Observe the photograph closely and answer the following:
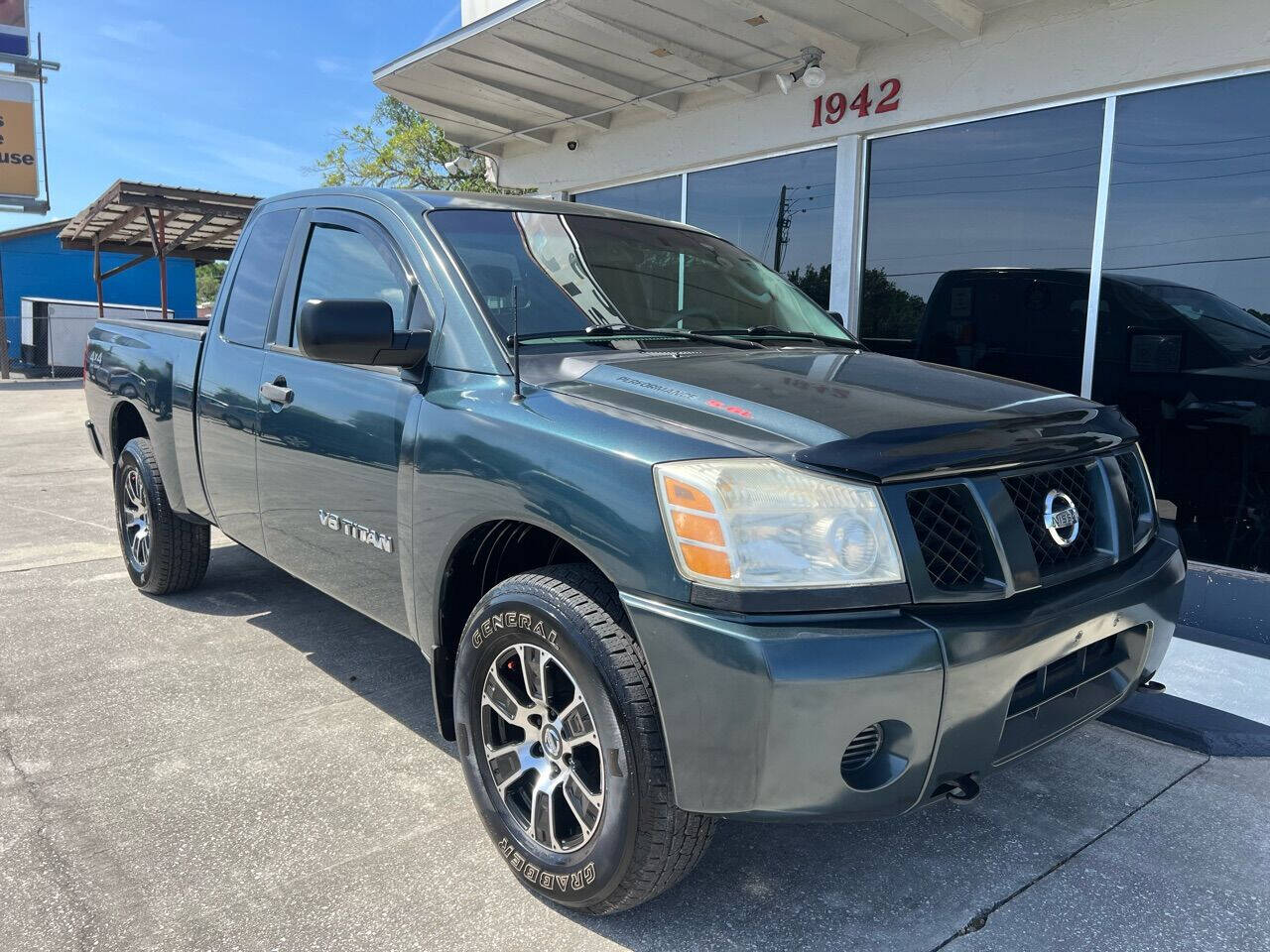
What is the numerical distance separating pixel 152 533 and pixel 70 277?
30988mm

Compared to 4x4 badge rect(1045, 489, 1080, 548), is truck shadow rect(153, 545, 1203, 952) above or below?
below

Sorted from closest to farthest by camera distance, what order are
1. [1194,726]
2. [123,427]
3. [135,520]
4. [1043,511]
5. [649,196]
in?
[1043,511] → [1194,726] → [135,520] → [123,427] → [649,196]

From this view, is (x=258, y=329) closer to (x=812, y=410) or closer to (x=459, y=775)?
(x=459, y=775)

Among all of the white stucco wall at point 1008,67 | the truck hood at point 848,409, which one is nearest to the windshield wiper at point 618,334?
the truck hood at point 848,409

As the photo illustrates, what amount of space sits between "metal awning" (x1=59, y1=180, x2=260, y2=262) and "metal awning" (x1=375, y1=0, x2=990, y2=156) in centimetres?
947

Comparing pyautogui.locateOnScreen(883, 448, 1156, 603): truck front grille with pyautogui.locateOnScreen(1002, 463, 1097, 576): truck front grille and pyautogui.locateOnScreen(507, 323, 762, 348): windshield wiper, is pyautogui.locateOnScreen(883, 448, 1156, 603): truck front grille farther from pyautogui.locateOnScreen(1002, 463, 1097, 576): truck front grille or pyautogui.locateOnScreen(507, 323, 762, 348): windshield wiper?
pyautogui.locateOnScreen(507, 323, 762, 348): windshield wiper

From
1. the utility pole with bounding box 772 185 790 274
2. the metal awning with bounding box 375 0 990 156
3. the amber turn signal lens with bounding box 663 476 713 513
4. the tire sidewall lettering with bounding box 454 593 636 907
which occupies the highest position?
the metal awning with bounding box 375 0 990 156

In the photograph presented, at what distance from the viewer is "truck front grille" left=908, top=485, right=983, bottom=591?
80.5 inches

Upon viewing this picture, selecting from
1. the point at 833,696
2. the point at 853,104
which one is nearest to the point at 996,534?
the point at 833,696

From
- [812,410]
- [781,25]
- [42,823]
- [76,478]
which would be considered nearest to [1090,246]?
[781,25]

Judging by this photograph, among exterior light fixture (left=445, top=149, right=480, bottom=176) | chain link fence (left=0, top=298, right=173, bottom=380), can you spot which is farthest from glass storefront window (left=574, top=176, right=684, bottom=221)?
chain link fence (left=0, top=298, right=173, bottom=380)

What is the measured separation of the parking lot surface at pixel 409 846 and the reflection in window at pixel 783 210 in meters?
5.04

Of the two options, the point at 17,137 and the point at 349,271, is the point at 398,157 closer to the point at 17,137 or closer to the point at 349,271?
the point at 17,137

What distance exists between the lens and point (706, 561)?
1.95 m
